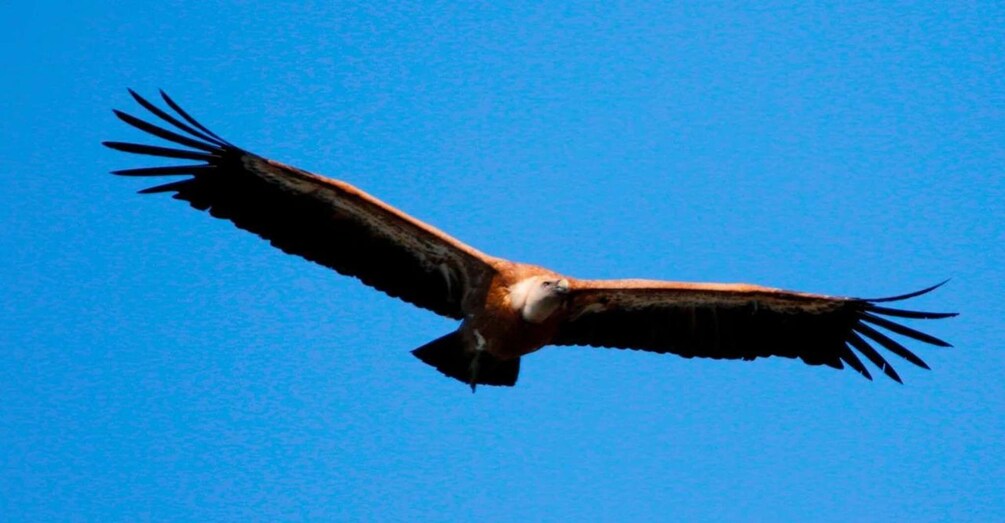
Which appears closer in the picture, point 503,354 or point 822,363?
point 503,354

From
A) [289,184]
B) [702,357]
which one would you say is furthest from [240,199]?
[702,357]

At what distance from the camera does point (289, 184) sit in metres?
13.3

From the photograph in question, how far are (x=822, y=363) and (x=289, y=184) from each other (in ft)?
16.0

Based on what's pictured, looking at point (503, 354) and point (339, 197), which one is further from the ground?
point (339, 197)

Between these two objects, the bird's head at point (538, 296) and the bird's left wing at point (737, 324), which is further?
the bird's left wing at point (737, 324)

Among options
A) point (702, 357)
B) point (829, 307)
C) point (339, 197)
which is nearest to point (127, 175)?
point (339, 197)

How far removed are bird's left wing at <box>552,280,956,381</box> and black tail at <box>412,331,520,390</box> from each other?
71 centimetres

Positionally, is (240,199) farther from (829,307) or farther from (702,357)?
(829,307)

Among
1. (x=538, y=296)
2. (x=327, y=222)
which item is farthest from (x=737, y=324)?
(x=327, y=222)

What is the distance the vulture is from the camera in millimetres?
13148

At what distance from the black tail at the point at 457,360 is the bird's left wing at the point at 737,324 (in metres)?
0.71

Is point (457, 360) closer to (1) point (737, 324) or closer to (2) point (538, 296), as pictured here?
(2) point (538, 296)

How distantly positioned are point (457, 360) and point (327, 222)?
156cm

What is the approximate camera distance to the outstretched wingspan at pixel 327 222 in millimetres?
13133
